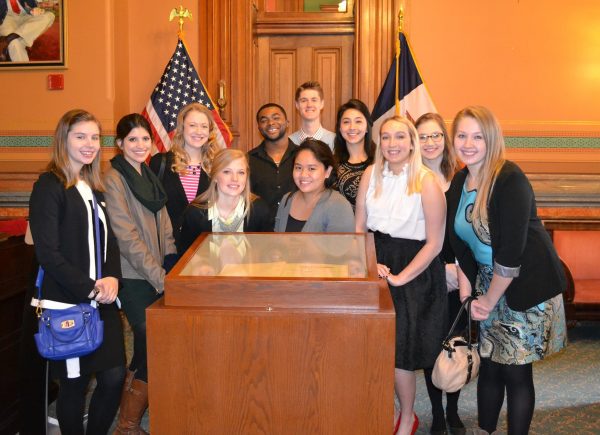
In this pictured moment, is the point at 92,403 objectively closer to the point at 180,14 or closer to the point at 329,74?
the point at 180,14

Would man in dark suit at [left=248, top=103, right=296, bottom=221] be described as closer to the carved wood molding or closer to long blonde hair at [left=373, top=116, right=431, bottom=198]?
long blonde hair at [left=373, top=116, right=431, bottom=198]

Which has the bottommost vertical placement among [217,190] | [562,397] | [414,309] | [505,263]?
[562,397]

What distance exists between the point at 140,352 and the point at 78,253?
2.31ft

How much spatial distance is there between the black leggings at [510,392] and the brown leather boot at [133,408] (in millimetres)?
1507

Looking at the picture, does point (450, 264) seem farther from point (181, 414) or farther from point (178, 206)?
point (181, 414)

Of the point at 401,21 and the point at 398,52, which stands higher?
the point at 401,21

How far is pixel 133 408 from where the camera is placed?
3020 millimetres

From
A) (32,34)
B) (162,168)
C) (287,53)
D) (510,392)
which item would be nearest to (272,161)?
(162,168)

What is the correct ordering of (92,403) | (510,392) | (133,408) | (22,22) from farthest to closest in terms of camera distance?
(22,22), (133,408), (92,403), (510,392)

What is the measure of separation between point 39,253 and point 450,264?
179 cm

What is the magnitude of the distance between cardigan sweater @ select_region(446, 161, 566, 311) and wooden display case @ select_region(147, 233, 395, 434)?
2.77ft

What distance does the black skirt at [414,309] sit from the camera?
2.81 metres

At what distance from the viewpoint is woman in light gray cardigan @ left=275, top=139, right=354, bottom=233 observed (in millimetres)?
2787

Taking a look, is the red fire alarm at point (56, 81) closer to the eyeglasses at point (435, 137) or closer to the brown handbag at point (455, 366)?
the eyeglasses at point (435, 137)
